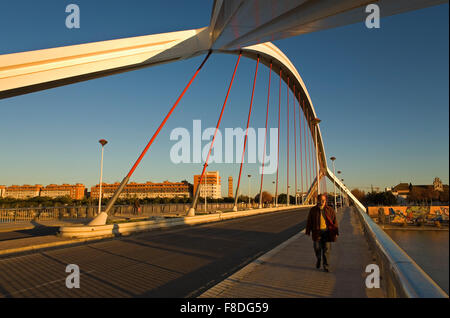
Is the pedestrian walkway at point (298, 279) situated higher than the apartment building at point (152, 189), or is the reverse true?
the pedestrian walkway at point (298, 279)

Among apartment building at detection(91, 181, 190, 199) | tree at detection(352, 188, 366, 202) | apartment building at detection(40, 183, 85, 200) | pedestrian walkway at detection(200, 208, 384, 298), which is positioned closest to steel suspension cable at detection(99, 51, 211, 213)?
pedestrian walkway at detection(200, 208, 384, 298)

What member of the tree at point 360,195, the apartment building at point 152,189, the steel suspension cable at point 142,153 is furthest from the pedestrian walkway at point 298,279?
the apartment building at point 152,189

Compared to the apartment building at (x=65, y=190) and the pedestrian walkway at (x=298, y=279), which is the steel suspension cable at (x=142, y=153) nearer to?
the pedestrian walkway at (x=298, y=279)

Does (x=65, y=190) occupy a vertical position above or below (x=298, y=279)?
below

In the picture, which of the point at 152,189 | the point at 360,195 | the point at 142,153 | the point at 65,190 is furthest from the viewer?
the point at 65,190

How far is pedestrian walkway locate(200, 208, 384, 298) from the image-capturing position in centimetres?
457

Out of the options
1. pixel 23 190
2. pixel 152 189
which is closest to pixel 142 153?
pixel 152 189

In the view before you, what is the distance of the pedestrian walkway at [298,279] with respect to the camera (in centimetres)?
457

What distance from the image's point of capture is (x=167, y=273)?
641 centimetres

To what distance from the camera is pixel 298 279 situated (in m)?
5.38

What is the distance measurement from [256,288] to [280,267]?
1639 mm

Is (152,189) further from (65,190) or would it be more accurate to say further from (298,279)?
(298,279)

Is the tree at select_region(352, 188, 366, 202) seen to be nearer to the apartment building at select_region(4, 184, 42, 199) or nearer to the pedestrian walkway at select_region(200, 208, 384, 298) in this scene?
the pedestrian walkway at select_region(200, 208, 384, 298)
